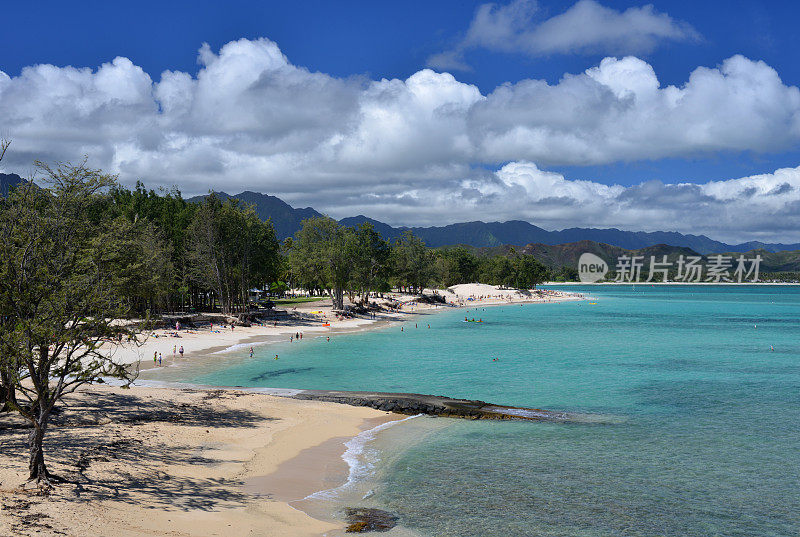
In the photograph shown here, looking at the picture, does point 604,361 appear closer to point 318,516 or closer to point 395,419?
point 395,419

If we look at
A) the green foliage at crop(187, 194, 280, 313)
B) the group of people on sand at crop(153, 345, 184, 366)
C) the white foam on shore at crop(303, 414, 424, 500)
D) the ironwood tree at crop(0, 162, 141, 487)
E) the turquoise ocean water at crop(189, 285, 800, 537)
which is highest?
the green foliage at crop(187, 194, 280, 313)

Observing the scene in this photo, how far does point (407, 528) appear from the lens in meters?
16.7

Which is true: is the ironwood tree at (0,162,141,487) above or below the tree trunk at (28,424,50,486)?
above

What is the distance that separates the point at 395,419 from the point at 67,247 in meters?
19.4

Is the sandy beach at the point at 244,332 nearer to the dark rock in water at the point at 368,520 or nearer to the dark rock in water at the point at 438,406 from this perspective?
the dark rock in water at the point at 438,406

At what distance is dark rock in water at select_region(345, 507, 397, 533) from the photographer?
1647cm

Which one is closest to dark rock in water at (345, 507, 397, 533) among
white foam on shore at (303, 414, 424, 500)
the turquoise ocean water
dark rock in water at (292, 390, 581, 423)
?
the turquoise ocean water

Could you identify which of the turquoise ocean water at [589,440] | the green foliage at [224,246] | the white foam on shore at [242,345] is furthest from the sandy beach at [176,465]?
the green foliage at [224,246]

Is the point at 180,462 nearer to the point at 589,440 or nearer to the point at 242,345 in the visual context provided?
the point at 589,440

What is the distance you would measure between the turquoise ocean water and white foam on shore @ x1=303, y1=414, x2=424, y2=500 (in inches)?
31.4

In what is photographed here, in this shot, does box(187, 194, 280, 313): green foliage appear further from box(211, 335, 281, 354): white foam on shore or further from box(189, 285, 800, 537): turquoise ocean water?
box(189, 285, 800, 537): turquoise ocean water

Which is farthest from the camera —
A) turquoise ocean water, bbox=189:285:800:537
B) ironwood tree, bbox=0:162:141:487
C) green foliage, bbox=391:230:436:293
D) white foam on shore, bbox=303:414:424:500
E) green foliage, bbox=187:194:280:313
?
green foliage, bbox=391:230:436:293

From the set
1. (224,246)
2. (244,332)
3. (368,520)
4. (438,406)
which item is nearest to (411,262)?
(224,246)

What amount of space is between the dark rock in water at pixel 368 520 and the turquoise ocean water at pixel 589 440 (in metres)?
0.73
